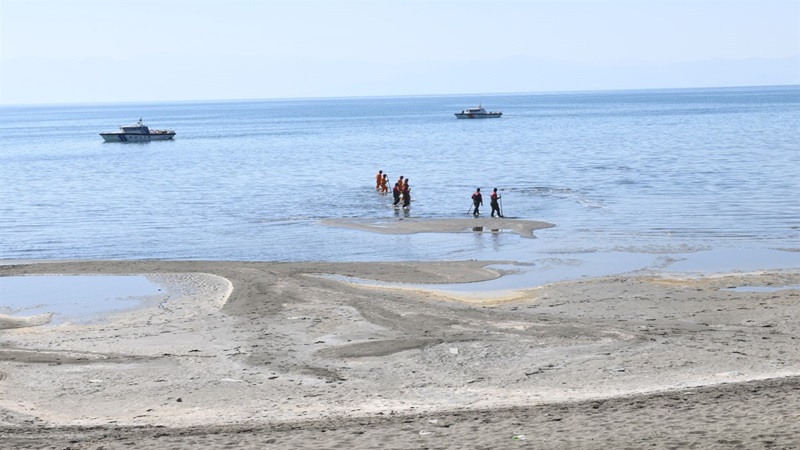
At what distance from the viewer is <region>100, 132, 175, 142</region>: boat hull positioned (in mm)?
121387

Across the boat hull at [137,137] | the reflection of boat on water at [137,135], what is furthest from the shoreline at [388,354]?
the boat hull at [137,137]

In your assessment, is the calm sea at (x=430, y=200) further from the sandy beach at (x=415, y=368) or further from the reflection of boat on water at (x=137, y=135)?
the reflection of boat on water at (x=137, y=135)

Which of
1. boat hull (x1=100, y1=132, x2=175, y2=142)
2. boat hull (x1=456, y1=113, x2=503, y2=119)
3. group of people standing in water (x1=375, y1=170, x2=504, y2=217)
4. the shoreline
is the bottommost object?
boat hull (x1=456, y1=113, x2=503, y2=119)

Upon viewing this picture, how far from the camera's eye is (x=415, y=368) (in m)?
18.3

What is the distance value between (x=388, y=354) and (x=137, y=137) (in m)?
107

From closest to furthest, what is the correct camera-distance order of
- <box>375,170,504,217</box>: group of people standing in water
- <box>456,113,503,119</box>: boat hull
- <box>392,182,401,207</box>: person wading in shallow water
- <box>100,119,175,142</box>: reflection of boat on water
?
1. <box>375,170,504,217</box>: group of people standing in water
2. <box>392,182,401,207</box>: person wading in shallow water
3. <box>100,119,175,142</box>: reflection of boat on water
4. <box>456,113,503,119</box>: boat hull

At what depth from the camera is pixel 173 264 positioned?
1262 inches

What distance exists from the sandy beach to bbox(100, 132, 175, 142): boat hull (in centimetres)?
9714

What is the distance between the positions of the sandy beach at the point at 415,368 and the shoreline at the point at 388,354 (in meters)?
0.05

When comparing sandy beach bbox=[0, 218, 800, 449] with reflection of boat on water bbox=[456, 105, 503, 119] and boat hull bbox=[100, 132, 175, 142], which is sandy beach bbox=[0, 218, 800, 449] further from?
reflection of boat on water bbox=[456, 105, 503, 119]

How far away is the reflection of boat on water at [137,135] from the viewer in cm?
12050

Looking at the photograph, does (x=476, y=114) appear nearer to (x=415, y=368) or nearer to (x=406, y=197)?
(x=406, y=197)

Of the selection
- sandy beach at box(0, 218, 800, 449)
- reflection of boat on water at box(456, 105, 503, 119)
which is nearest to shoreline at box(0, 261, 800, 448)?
sandy beach at box(0, 218, 800, 449)

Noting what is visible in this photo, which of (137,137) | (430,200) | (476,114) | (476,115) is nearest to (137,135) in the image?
(137,137)
